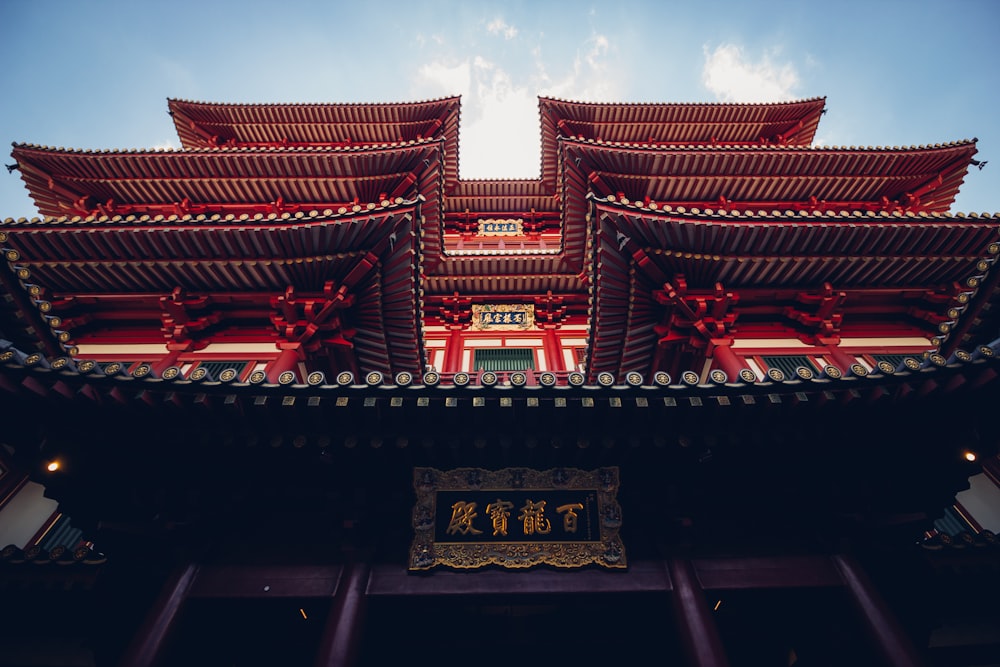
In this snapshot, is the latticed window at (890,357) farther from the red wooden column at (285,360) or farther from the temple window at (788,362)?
the red wooden column at (285,360)

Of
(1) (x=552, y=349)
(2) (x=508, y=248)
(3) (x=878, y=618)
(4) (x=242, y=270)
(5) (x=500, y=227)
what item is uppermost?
(5) (x=500, y=227)

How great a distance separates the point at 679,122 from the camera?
735 inches

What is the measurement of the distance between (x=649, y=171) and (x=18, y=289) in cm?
1394

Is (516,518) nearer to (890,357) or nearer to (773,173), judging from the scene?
(890,357)

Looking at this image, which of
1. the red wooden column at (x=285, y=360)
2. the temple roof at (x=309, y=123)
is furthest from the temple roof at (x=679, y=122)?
the red wooden column at (x=285, y=360)

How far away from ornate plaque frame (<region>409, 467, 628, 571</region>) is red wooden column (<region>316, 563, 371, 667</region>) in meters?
0.63

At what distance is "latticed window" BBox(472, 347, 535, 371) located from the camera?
1317 cm

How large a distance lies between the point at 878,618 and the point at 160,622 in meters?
7.37

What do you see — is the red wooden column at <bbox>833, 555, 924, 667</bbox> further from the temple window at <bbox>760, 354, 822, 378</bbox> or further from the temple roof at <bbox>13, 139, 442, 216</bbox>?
the temple roof at <bbox>13, 139, 442, 216</bbox>

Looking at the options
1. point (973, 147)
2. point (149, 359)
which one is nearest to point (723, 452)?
point (149, 359)

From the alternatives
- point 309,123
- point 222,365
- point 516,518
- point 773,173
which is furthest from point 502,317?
point 309,123

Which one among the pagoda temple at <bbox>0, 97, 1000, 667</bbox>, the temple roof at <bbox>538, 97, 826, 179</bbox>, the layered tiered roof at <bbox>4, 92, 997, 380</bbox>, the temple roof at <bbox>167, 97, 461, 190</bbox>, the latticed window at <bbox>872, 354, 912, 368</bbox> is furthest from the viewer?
the temple roof at <bbox>538, 97, 826, 179</bbox>

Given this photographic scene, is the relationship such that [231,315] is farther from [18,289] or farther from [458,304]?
[458,304]

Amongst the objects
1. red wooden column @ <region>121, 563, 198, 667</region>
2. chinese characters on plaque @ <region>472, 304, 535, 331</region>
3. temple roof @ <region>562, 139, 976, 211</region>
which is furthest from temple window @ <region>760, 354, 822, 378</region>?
red wooden column @ <region>121, 563, 198, 667</region>
